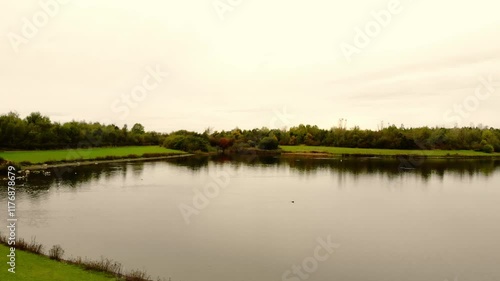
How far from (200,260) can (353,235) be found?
11048mm

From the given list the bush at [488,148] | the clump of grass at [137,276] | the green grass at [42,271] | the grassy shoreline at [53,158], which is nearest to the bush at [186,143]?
the grassy shoreline at [53,158]

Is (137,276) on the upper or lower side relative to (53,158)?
lower

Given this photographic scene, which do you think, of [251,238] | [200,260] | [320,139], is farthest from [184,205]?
[320,139]

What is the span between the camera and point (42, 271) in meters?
14.9

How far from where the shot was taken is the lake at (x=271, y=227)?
19.4m

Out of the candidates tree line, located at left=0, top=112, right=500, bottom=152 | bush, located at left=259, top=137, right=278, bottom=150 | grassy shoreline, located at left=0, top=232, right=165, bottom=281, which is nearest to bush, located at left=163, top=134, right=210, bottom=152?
tree line, located at left=0, top=112, right=500, bottom=152

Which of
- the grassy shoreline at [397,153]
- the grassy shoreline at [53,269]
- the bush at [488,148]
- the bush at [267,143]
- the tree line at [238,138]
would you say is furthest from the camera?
the bush at [267,143]

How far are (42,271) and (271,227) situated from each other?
51.0 ft

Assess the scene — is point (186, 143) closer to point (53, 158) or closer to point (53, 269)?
point (53, 158)

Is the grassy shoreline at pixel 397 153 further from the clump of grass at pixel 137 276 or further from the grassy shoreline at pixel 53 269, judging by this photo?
the grassy shoreline at pixel 53 269

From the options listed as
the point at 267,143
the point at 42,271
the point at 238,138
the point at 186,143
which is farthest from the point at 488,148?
the point at 42,271

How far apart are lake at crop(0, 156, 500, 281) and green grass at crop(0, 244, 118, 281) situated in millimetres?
3086

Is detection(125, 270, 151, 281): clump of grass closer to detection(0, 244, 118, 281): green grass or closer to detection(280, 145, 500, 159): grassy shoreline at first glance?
detection(0, 244, 118, 281): green grass

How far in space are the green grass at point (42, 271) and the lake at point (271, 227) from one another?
10.1 ft
